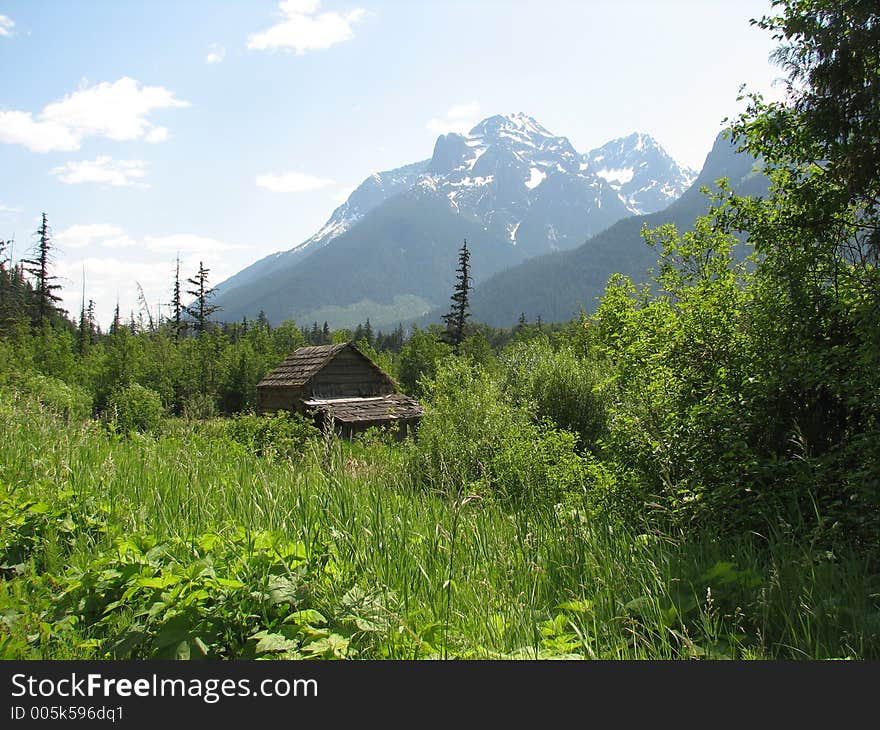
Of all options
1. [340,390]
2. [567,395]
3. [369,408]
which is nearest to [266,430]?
[567,395]

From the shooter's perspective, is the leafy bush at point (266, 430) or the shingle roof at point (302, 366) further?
the shingle roof at point (302, 366)

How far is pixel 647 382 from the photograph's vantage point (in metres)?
8.30

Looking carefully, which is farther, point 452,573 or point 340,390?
point 340,390

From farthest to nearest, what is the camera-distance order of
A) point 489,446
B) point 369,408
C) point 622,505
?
1. point 369,408
2. point 489,446
3. point 622,505

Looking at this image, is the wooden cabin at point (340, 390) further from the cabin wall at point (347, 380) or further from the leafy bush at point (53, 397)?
the leafy bush at point (53, 397)

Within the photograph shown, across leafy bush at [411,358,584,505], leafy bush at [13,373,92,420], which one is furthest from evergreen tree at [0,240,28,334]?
leafy bush at [411,358,584,505]

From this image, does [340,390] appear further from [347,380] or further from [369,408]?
[369,408]

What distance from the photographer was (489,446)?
1430cm

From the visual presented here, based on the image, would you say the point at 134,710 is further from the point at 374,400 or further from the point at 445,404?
the point at 374,400

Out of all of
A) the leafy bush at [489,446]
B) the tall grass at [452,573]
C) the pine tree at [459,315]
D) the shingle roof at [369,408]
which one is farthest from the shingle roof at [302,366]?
the pine tree at [459,315]

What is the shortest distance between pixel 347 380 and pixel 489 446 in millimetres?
22103

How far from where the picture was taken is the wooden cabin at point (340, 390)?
31.8 meters

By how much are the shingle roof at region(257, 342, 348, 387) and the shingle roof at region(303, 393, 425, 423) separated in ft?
6.19

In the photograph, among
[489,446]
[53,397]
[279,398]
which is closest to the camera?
[489,446]
